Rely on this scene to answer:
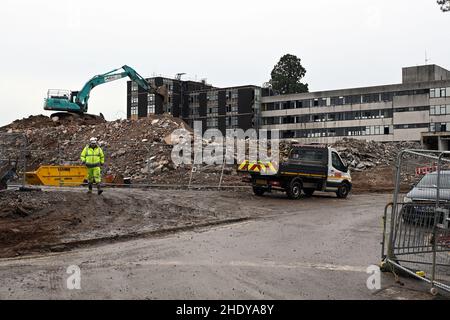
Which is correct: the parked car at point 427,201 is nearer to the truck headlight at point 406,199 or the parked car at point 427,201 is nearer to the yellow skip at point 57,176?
the truck headlight at point 406,199

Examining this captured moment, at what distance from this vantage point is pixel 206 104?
325 ft

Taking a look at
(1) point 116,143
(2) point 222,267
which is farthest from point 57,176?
(2) point 222,267

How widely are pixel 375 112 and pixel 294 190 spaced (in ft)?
213

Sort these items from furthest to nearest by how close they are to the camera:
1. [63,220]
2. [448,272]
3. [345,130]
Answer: [345,130]
[63,220]
[448,272]

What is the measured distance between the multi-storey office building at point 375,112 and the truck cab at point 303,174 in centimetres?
4953

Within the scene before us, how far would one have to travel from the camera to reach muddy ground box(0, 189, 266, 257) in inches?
426

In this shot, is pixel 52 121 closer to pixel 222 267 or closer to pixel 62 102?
pixel 62 102

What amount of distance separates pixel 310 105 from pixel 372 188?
60864mm

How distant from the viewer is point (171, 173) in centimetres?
2686

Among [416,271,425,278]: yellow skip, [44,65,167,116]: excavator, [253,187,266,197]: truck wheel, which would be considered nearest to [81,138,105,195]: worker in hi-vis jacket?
[253,187,266,197]: truck wheel

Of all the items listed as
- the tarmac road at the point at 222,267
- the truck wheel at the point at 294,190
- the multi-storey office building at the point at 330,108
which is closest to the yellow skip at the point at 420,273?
the tarmac road at the point at 222,267

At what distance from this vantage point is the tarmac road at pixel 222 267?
672cm
